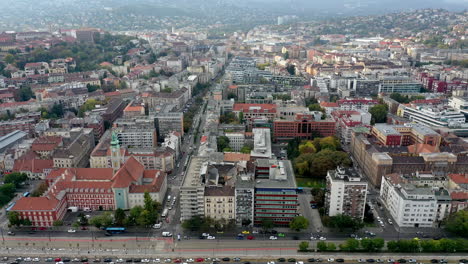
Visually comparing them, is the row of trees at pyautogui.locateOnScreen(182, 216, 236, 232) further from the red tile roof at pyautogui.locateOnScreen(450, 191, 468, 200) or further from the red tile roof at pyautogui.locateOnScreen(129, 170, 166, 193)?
the red tile roof at pyautogui.locateOnScreen(450, 191, 468, 200)

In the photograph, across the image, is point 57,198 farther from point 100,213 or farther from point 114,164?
point 114,164

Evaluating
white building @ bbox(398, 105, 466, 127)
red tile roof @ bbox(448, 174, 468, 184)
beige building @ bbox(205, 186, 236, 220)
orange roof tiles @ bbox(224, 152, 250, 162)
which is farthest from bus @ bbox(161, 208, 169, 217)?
white building @ bbox(398, 105, 466, 127)

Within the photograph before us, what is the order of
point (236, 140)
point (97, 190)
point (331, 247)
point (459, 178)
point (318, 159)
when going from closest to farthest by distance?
point (331, 247)
point (97, 190)
point (459, 178)
point (318, 159)
point (236, 140)

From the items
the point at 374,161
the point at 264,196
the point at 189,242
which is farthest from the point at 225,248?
the point at 374,161

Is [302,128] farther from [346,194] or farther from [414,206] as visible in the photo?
[414,206]

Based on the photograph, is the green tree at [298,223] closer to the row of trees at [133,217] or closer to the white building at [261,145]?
the white building at [261,145]

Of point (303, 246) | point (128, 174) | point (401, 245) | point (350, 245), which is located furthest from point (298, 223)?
point (128, 174)

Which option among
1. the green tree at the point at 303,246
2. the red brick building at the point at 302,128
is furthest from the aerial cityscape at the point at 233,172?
the green tree at the point at 303,246
